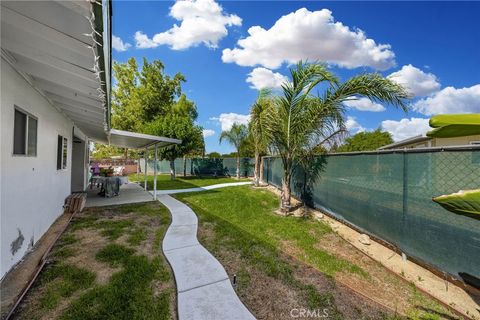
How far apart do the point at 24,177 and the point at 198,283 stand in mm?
3258

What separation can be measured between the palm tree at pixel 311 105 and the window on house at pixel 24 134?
17.7 ft

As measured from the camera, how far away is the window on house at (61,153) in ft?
20.2

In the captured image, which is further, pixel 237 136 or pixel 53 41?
pixel 237 136

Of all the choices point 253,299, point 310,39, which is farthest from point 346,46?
point 253,299

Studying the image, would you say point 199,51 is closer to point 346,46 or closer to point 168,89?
point 346,46

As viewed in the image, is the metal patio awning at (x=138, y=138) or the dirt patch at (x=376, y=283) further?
the metal patio awning at (x=138, y=138)

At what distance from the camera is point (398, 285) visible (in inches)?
128

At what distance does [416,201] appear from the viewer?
3678 millimetres

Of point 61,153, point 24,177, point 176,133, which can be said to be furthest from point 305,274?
point 176,133

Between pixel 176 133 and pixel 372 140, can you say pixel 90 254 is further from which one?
pixel 372 140

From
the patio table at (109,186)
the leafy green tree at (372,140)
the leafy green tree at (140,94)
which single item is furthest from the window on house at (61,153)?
the leafy green tree at (372,140)

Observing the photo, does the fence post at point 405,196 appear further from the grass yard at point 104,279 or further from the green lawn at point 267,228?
the grass yard at point 104,279

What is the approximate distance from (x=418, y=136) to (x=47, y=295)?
43.2ft

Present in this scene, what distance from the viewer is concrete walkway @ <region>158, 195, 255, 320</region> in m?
2.47
